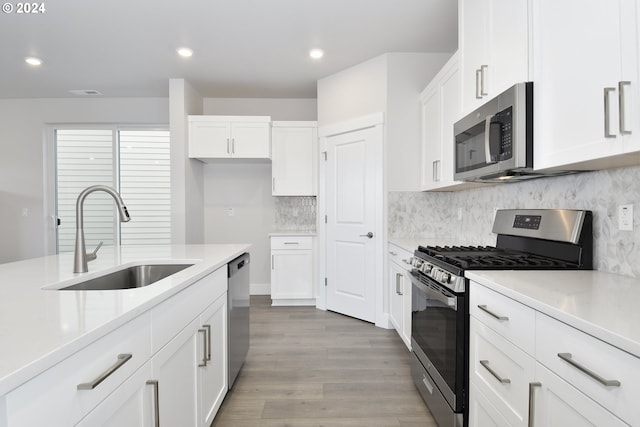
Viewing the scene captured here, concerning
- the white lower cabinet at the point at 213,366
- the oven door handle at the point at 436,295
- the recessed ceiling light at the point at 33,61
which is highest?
the recessed ceiling light at the point at 33,61

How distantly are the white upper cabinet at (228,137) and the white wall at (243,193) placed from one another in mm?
599

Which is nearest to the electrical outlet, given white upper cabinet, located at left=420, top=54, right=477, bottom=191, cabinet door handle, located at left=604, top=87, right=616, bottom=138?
cabinet door handle, located at left=604, top=87, right=616, bottom=138

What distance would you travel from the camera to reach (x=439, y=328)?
1830mm

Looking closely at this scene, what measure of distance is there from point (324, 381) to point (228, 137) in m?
3.11

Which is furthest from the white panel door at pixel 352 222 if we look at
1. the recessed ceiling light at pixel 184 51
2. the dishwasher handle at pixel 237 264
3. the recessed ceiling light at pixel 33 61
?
the recessed ceiling light at pixel 33 61

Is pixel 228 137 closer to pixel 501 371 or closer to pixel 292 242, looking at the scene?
pixel 292 242

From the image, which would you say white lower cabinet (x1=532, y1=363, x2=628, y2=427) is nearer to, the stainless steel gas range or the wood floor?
the stainless steel gas range

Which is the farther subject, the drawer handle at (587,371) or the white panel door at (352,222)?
the white panel door at (352,222)

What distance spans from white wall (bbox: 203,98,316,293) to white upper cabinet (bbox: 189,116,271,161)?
60 cm

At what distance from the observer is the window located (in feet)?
17.0

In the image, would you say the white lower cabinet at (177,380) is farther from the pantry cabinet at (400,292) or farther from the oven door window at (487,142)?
the oven door window at (487,142)

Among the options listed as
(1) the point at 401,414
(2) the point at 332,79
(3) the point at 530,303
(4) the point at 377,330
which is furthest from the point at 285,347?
(2) the point at 332,79

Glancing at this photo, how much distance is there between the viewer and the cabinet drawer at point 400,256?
281cm

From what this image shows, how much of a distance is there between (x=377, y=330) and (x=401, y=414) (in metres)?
1.45
